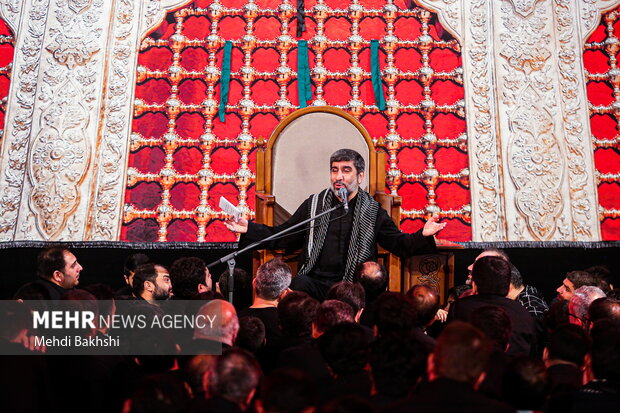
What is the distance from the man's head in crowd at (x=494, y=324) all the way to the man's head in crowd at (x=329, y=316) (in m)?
0.51

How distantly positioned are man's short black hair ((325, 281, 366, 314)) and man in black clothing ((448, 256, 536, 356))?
47 centimetres

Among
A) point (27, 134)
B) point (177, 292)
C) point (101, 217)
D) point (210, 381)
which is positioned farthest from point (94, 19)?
point (210, 381)

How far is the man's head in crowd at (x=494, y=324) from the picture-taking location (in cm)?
261

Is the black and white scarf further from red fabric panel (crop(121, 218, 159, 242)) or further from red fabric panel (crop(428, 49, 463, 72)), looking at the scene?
red fabric panel (crop(428, 49, 463, 72))

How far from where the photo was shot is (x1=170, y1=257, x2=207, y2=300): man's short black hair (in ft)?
12.2

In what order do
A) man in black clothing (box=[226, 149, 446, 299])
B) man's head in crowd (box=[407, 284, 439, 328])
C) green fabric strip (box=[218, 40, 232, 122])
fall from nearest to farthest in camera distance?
1. man's head in crowd (box=[407, 284, 439, 328])
2. man in black clothing (box=[226, 149, 446, 299])
3. green fabric strip (box=[218, 40, 232, 122])

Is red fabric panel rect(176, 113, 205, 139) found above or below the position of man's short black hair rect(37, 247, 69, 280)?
above

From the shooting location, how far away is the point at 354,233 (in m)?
4.89

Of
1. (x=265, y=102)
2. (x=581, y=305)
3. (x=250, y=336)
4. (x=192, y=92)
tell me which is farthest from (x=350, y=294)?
(x=192, y=92)

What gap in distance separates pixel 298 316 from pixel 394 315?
0.49m

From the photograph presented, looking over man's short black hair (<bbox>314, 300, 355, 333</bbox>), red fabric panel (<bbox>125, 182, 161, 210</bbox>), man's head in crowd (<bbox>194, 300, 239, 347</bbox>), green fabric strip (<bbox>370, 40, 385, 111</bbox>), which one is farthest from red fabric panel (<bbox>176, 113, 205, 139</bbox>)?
man's short black hair (<bbox>314, 300, 355, 333</bbox>)

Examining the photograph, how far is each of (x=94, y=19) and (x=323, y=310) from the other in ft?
18.1

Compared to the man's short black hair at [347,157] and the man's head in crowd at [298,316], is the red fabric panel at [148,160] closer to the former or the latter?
the man's short black hair at [347,157]

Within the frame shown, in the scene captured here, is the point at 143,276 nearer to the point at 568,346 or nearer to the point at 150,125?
the point at 568,346
